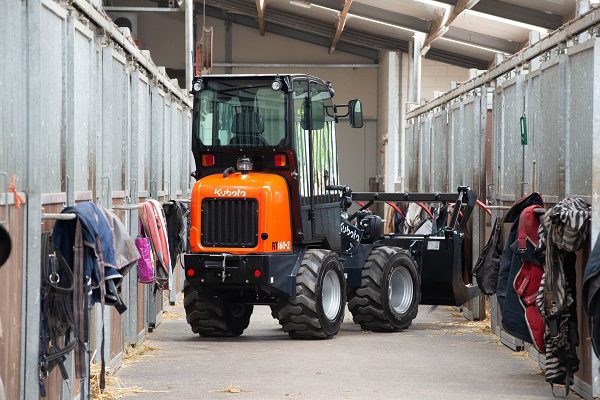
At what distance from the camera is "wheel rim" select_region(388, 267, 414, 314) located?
14.5 m

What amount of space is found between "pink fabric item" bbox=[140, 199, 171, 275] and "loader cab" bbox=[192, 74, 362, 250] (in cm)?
123

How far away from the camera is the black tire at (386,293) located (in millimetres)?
14133

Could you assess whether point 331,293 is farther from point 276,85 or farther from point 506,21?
point 506,21

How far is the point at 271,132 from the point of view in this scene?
13.5 m

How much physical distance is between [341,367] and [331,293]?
102 inches

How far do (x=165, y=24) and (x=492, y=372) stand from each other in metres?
23.3

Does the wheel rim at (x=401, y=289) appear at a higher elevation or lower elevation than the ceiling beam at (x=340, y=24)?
lower

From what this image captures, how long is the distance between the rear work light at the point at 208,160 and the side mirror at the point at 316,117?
0.98 m

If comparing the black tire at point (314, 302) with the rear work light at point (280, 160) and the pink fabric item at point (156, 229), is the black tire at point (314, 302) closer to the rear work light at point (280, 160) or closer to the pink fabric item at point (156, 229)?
the rear work light at point (280, 160)

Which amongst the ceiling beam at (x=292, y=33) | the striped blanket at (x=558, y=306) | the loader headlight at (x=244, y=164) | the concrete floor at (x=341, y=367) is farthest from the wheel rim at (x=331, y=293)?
the ceiling beam at (x=292, y=33)

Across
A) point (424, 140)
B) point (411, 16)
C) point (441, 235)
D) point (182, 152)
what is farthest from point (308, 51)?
point (441, 235)

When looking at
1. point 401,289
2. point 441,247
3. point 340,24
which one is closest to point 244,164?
point 401,289

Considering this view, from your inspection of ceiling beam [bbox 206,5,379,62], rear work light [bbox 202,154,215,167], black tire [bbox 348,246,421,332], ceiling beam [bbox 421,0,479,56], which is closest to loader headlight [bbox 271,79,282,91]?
rear work light [bbox 202,154,215,167]

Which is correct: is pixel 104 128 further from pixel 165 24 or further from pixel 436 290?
pixel 165 24
